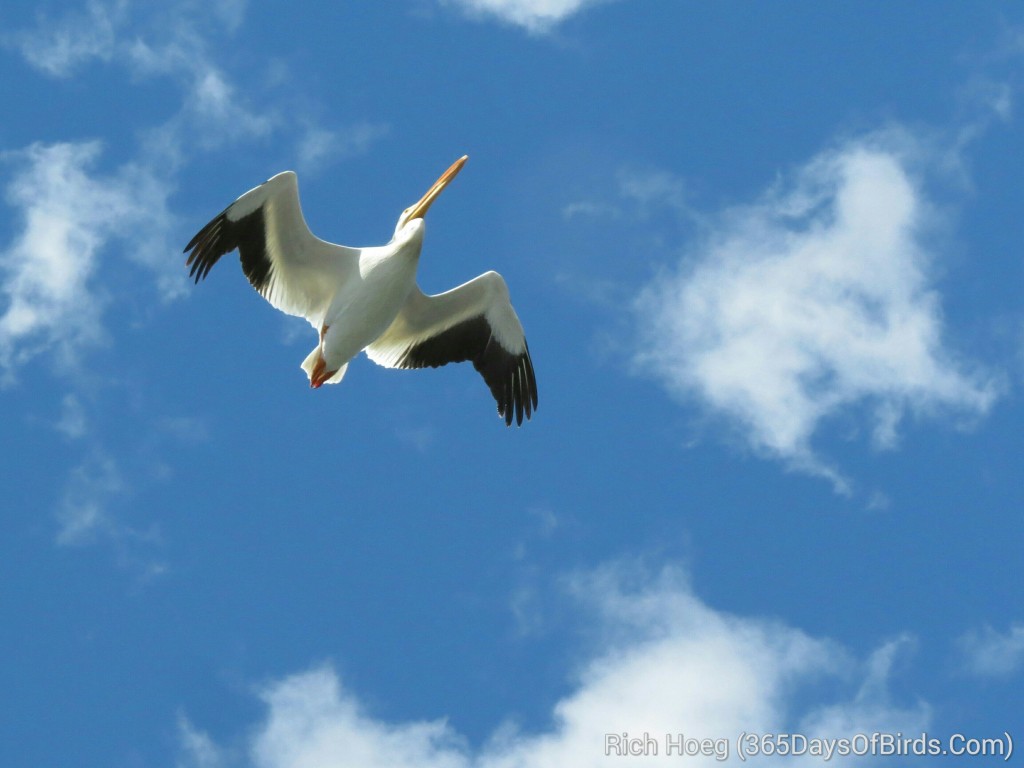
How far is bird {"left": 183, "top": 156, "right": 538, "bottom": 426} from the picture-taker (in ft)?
51.1

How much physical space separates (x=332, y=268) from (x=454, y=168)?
7.45 ft

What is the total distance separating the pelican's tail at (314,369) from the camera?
16016 mm

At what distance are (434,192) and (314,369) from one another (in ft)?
9.40

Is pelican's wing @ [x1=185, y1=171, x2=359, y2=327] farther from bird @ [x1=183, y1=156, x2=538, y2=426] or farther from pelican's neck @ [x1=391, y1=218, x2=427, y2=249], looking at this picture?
pelican's neck @ [x1=391, y1=218, x2=427, y2=249]

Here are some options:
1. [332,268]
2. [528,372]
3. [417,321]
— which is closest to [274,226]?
[332,268]

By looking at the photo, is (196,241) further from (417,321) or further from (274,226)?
(417,321)

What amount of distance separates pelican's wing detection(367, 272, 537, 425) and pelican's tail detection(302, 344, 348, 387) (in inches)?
29.2

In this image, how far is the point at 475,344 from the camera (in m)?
17.0

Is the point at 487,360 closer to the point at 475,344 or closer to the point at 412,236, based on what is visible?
the point at 475,344

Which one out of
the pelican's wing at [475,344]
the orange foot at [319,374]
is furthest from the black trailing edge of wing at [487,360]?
the orange foot at [319,374]

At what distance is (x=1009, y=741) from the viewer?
13234mm

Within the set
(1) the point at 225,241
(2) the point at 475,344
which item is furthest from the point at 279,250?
(2) the point at 475,344

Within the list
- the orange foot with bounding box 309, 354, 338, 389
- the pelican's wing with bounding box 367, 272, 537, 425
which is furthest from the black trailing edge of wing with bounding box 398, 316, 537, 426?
the orange foot with bounding box 309, 354, 338, 389

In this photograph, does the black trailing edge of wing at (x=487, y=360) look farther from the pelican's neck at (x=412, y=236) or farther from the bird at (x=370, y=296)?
the pelican's neck at (x=412, y=236)
